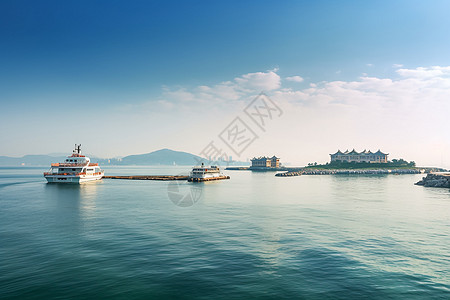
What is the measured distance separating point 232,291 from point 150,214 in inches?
1060

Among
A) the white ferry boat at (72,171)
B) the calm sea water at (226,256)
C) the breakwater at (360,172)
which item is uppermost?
the white ferry boat at (72,171)

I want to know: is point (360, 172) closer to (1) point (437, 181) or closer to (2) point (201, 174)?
(1) point (437, 181)

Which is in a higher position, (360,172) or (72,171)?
(72,171)

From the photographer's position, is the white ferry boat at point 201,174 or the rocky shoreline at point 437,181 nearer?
the rocky shoreline at point 437,181

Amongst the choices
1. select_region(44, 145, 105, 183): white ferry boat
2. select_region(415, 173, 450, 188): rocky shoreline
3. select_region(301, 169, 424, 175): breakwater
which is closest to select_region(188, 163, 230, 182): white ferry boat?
select_region(44, 145, 105, 183): white ferry boat

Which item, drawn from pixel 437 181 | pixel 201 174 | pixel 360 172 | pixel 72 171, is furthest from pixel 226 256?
pixel 360 172

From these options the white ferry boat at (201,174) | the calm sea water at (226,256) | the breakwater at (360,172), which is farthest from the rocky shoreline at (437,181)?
the breakwater at (360,172)

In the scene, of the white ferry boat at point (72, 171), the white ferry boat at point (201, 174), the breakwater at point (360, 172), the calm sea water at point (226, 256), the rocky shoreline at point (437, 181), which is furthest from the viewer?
the breakwater at point (360, 172)

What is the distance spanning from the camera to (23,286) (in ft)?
50.4

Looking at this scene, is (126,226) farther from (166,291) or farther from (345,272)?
(345,272)

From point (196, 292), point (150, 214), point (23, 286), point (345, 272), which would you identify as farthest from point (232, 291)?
point (150, 214)

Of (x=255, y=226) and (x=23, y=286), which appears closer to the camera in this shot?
(x=23, y=286)

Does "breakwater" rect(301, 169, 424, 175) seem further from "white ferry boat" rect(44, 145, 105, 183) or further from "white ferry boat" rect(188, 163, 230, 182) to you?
"white ferry boat" rect(44, 145, 105, 183)

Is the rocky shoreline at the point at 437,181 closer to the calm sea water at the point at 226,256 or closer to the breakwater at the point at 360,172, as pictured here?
the calm sea water at the point at 226,256
